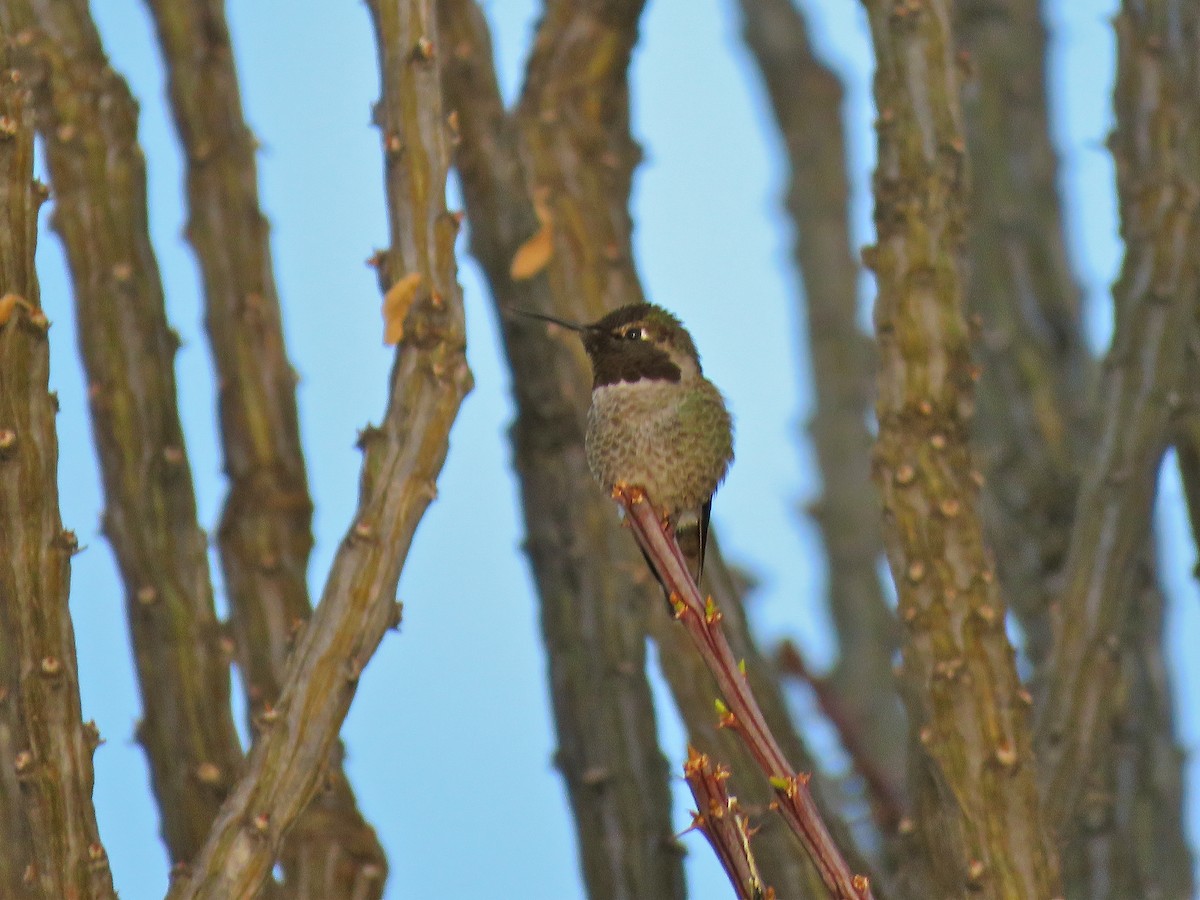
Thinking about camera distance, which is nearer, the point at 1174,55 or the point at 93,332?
the point at 93,332

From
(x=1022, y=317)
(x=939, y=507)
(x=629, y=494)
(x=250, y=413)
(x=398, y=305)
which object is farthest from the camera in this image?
(x=1022, y=317)

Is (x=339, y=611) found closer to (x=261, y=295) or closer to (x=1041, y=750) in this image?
(x=261, y=295)

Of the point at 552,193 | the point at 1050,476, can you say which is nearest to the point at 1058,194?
the point at 1050,476

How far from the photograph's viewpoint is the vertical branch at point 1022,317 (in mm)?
5793

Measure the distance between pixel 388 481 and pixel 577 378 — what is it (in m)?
1.56

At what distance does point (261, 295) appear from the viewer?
4.88 meters

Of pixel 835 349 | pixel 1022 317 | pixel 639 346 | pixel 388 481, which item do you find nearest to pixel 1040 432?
pixel 1022 317

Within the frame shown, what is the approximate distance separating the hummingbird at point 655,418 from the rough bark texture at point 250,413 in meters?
0.90

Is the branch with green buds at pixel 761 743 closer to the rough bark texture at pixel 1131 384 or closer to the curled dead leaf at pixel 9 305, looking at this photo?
the curled dead leaf at pixel 9 305

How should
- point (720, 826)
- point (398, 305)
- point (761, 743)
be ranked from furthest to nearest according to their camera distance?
1. point (398, 305)
2. point (761, 743)
3. point (720, 826)

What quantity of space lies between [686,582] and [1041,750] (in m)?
1.83

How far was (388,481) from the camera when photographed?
3.64 m

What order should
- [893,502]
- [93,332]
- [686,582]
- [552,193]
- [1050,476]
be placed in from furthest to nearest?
[1050,476], [552,193], [93,332], [893,502], [686,582]

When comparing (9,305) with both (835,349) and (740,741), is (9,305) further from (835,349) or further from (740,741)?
(835,349)
